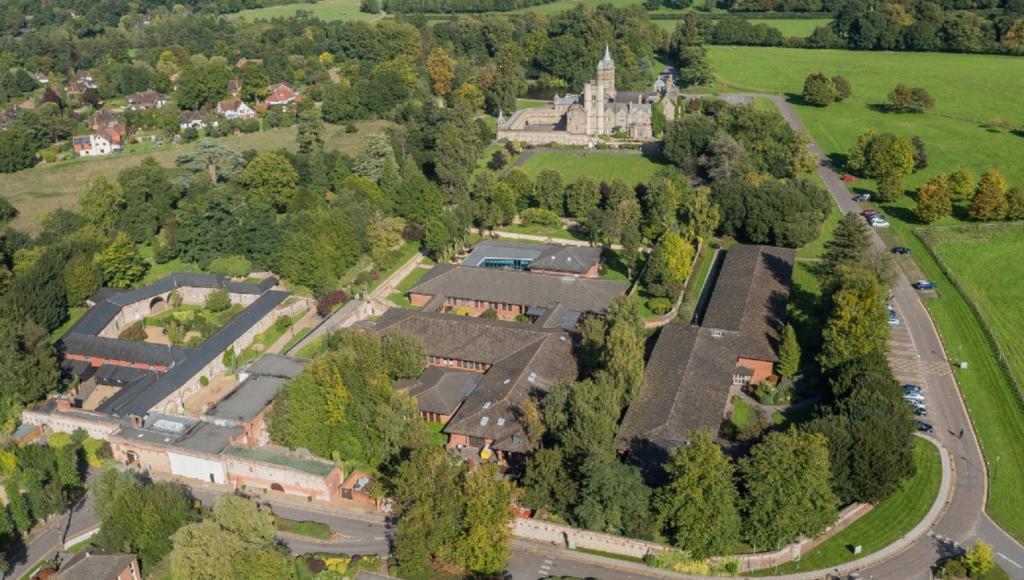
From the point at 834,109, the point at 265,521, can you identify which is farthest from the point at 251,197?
the point at 834,109

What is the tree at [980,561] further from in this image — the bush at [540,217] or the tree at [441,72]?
the tree at [441,72]

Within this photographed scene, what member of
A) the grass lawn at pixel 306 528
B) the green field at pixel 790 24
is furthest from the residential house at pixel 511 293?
the green field at pixel 790 24

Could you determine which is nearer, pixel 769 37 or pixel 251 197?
pixel 251 197

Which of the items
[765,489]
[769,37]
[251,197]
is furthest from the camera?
[769,37]

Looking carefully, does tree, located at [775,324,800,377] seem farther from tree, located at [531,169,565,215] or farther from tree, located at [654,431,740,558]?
tree, located at [531,169,565,215]

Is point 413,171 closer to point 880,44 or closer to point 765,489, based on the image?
point 765,489

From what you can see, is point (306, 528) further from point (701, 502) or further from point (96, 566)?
point (701, 502)

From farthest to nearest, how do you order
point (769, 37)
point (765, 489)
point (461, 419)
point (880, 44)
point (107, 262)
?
point (769, 37) → point (880, 44) → point (107, 262) → point (461, 419) → point (765, 489)
